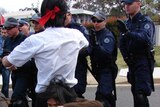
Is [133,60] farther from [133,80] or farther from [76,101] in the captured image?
[76,101]

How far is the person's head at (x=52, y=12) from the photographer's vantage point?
11.2 ft

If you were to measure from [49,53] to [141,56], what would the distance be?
2303 millimetres

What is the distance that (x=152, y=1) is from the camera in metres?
42.3

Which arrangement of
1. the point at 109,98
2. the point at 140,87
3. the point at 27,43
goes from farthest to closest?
1. the point at 109,98
2. the point at 140,87
3. the point at 27,43

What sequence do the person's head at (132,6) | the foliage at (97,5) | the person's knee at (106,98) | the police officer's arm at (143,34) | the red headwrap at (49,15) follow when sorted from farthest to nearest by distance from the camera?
1. the foliage at (97,5)
2. the person's knee at (106,98)
3. the person's head at (132,6)
4. the police officer's arm at (143,34)
5. the red headwrap at (49,15)

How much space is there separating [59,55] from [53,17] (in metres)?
0.32

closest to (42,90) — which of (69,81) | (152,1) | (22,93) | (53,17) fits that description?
(69,81)

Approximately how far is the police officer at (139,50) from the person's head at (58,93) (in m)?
2.03

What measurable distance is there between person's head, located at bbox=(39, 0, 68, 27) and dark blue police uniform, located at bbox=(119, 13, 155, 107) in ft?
6.33

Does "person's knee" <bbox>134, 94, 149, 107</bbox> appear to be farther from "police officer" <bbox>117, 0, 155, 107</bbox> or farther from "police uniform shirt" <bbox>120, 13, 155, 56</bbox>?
"police uniform shirt" <bbox>120, 13, 155, 56</bbox>

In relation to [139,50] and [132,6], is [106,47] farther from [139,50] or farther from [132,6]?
[132,6]

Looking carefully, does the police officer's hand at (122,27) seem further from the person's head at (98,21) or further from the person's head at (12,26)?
the person's head at (12,26)

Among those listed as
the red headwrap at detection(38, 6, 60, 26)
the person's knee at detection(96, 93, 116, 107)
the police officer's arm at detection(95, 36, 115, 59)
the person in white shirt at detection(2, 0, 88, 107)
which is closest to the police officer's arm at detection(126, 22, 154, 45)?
the police officer's arm at detection(95, 36, 115, 59)

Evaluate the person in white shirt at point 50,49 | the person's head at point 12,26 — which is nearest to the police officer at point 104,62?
the person's head at point 12,26
